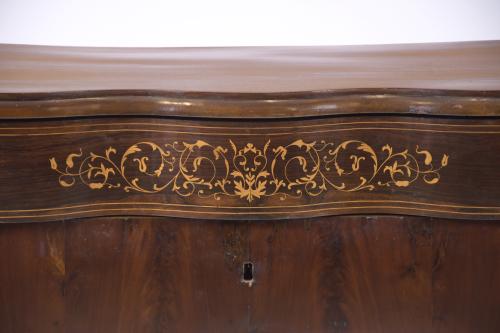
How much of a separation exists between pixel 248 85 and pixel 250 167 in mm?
121

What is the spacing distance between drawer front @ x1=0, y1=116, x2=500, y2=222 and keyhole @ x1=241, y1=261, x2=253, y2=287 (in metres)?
0.08

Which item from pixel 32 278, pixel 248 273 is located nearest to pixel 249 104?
pixel 248 273

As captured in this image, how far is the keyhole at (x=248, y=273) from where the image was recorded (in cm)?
Result: 116

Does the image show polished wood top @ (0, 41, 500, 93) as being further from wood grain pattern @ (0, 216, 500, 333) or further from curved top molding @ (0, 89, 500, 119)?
wood grain pattern @ (0, 216, 500, 333)

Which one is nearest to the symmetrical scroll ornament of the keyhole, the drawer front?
the drawer front

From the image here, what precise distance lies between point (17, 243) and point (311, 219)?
399mm

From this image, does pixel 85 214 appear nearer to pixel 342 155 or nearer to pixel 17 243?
pixel 17 243

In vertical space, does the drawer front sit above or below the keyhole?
above

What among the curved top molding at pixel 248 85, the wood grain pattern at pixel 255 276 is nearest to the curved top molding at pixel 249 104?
the curved top molding at pixel 248 85

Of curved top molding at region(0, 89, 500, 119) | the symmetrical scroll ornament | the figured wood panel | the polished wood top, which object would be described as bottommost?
the figured wood panel

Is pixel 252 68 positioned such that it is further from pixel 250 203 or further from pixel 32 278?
pixel 32 278

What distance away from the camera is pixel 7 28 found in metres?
2.23

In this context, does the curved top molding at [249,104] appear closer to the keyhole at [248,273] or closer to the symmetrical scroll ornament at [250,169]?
the symmetrical scroll ornament at [250,169]

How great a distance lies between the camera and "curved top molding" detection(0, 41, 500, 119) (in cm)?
107
